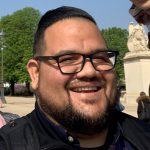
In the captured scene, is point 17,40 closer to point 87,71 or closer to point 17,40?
point 17,40

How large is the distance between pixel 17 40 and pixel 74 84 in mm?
55258

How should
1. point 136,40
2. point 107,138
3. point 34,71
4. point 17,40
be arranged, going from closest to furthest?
1. point 107,138
2. point 34,71
3. point 136,40
4. point 17,40

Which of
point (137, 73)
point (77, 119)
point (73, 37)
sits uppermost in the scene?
point (73, 37)

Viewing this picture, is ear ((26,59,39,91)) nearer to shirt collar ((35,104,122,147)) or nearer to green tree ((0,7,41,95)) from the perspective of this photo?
shirt collar ((35,104,122,147))

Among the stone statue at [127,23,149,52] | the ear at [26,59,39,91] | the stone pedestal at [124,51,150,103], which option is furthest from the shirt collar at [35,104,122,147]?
the stone statue at [127,23,149,52]

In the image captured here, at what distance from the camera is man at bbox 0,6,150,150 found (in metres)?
2.11

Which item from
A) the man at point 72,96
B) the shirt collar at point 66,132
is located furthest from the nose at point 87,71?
the shirt collar at point 66,132

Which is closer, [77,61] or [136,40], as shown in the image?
[77,61]

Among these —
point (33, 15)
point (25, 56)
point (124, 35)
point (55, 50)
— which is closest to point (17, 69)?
point (25, 56)

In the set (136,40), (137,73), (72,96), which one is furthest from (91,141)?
(136,40)

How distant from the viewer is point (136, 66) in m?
25.8

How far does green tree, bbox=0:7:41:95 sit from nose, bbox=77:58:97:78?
50049 millimetres

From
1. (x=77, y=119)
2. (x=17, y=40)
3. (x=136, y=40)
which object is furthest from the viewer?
(x=17, y=40)

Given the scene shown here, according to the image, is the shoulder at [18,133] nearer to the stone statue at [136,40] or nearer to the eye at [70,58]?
the eye at [70,58]
